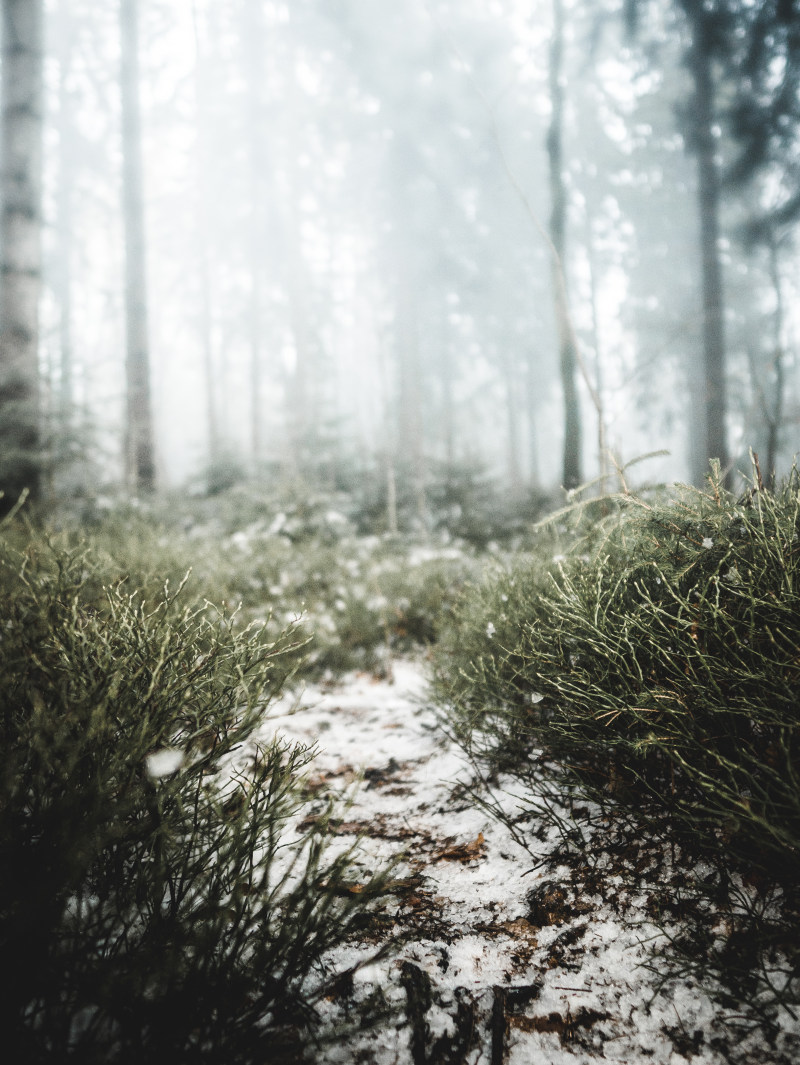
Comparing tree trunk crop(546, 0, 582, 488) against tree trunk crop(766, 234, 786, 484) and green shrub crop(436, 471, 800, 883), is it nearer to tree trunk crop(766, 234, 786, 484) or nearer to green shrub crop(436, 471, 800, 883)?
tree trunk crop(766, 234, 786, 484)

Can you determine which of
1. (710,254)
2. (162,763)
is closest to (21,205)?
(162,763)

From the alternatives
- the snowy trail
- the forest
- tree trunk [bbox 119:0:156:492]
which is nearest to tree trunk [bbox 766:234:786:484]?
the forest

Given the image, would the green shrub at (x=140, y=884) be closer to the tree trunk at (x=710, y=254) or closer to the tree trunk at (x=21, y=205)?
the tree trunk at (x=21, y=205)

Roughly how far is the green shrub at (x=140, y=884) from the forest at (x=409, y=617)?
0.05 feet

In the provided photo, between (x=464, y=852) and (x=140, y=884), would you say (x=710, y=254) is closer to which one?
(x=464, y=852)

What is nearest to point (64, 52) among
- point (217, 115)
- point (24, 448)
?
point (217, 115)

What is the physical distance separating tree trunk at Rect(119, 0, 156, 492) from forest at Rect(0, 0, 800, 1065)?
59mm

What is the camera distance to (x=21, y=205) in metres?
5.52

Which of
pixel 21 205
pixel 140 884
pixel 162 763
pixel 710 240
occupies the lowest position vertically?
pixel 140 884

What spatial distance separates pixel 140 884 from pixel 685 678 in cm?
147

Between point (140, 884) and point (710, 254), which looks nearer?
point (140, 884)

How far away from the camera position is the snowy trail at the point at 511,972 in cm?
95

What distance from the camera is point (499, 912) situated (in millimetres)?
1290

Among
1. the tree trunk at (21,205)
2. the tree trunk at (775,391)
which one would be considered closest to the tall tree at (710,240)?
the tree trunk at (775,391)
